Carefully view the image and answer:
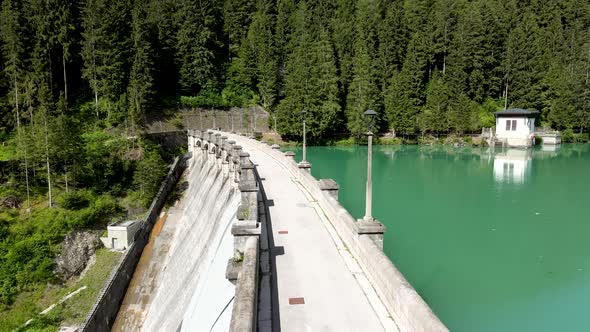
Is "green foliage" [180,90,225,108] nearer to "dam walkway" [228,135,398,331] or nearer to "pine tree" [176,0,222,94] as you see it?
"pine tree" [176,0,222,94]

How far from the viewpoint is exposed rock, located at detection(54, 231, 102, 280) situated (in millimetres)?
23595

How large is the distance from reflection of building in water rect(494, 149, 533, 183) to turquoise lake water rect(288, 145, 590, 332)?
0.14 metres

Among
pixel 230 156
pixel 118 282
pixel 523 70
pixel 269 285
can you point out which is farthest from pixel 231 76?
pixel 269 285

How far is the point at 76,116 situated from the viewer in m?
45.3

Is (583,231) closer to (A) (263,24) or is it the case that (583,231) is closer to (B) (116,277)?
(B) (116,277)

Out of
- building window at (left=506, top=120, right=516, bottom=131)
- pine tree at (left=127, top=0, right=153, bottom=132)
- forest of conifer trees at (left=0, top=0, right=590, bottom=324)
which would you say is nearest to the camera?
forest of conifer trees at (left=0, top=0, right=590, bottom=324)

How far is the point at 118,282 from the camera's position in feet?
72.2

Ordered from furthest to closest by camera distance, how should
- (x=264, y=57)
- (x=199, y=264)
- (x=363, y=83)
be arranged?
(x=264, y=57) → (x=363, y=83) → (x=199, y=264)

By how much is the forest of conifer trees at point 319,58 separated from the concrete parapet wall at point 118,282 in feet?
61.5

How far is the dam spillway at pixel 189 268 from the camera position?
41.1 ft

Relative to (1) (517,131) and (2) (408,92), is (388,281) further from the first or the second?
(1) (517,131)

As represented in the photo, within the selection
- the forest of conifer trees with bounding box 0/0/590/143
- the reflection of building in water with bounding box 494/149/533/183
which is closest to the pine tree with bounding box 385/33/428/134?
the forest of conifer trees with bounding box 0/0/590/143

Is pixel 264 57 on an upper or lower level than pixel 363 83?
upper

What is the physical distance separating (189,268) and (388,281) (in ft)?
47.2
